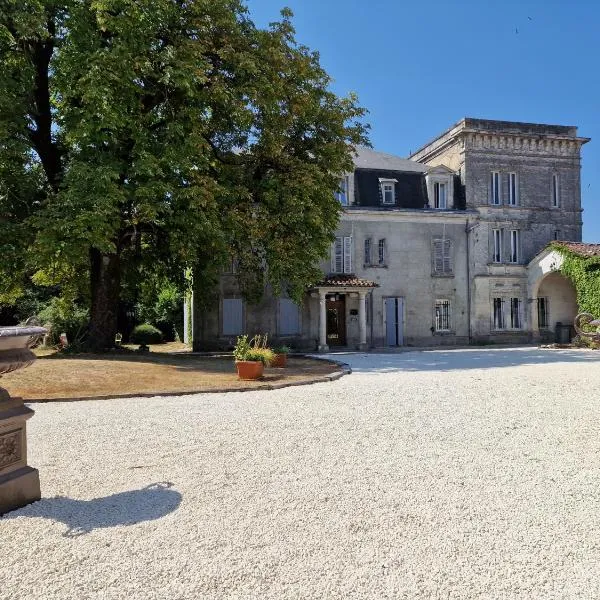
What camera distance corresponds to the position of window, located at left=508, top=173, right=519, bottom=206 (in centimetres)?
2777

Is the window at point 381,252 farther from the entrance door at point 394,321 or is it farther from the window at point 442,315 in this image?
the window at point 442,315

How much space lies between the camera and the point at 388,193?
26406 mm

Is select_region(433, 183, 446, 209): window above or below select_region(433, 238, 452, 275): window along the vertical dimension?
above

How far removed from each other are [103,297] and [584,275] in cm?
2107

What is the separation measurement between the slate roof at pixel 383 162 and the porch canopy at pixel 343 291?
606cm

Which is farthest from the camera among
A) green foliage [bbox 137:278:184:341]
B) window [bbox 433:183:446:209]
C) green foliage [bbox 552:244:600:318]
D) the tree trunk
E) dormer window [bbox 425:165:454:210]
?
green foliage [bbox 137:278:184:341]

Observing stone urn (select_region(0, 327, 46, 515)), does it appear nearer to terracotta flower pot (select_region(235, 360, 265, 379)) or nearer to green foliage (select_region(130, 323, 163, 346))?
terracotta flower pot (select_region(235, 360, 265, 379))

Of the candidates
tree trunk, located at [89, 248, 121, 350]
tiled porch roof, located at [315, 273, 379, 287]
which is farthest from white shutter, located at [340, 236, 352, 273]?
tree trunk, located at [89, 248, 121, 350]

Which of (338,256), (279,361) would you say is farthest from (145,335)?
(279,361)

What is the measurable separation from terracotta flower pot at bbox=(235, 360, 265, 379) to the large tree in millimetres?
5360

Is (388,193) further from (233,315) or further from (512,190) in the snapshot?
(233,315)

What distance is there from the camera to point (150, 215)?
14.4 meters

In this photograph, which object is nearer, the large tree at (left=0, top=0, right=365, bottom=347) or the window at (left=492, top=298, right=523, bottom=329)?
the large tree at (left=0, top=0, right=365, bottom=347)

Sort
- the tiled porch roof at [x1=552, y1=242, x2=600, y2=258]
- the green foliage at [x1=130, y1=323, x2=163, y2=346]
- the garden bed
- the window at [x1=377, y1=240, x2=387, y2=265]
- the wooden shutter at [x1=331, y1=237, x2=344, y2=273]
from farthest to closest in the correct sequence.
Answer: the green foliage at [x1=130, y1=323, x2=163, y2=346]
the window at [x1=377, y1=240, x2=387, y2=265]
the wooden shutter at [x1=331, y1=237, x2=344, y2=273]
the tiled porch roof at [x1=552, y1=242, x2=600, y2=258]
the garden bed
